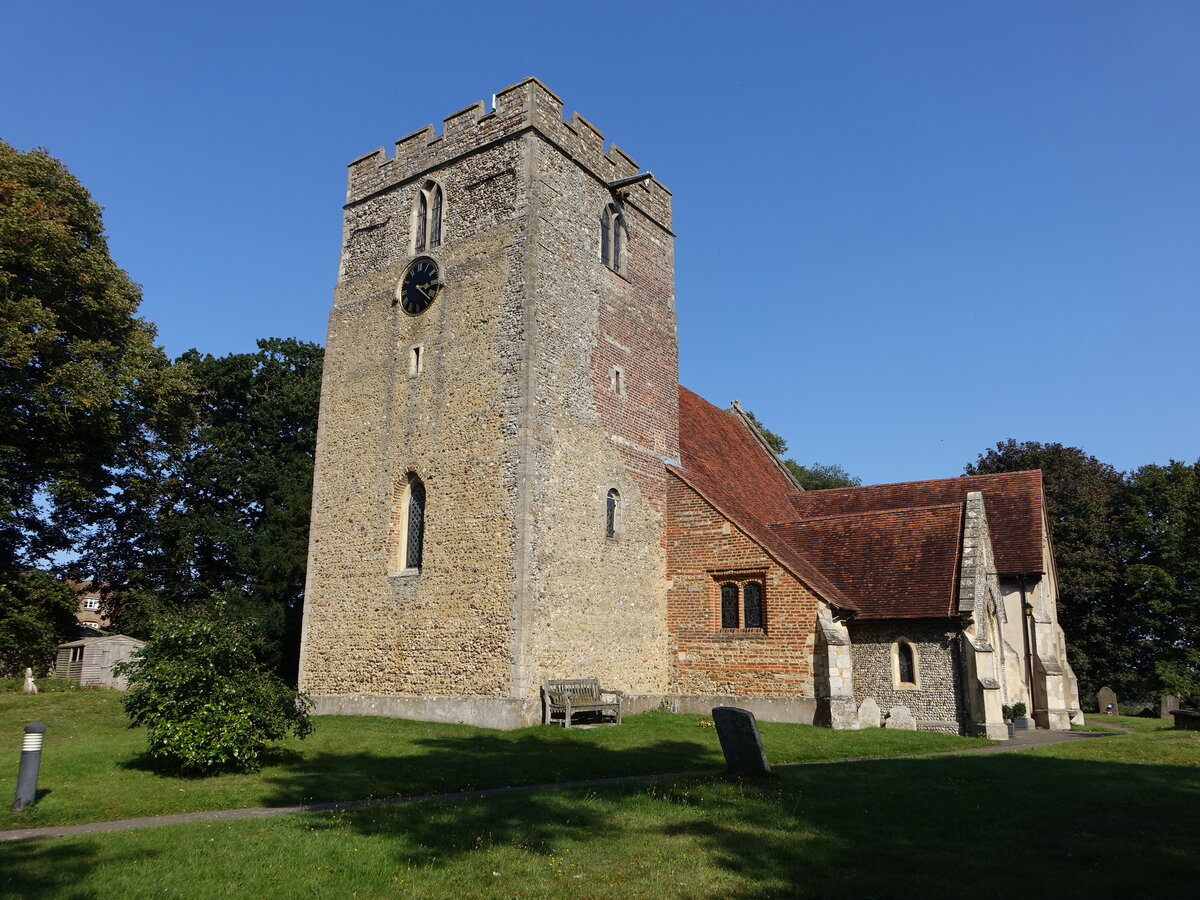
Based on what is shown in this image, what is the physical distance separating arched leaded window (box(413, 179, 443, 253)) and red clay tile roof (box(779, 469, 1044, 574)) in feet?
43.1

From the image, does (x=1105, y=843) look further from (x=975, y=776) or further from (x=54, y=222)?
(x=54, y=222)

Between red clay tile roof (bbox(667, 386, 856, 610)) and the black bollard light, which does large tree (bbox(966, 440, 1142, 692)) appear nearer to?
red clay tile roof (bbox(667, 386, 856, 610))

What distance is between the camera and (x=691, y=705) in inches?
784

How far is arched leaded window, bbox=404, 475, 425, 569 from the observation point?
19.1 metres

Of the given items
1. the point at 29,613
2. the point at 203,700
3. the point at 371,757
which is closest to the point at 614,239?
the point at 371,757

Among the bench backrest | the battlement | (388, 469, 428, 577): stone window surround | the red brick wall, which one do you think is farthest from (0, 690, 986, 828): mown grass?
the battlement

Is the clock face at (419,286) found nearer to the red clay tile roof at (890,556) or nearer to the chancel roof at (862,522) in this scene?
the chancel roof at (862,522)

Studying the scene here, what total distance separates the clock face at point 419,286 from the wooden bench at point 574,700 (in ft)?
30.6

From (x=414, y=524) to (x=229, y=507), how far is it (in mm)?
14784

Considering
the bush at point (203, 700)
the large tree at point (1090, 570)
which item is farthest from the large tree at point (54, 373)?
the large tree at point (1090, 570)

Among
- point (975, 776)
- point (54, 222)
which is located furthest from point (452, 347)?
point (975, 776)

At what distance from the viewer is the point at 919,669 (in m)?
19.5

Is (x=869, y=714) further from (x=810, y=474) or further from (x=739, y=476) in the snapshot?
(x=810, y=474)

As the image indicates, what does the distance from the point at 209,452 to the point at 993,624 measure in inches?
1023
